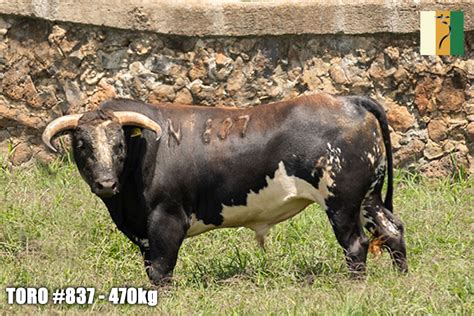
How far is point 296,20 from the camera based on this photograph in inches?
440

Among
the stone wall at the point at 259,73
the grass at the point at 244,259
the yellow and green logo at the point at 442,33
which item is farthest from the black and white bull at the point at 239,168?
the yellow and green logo at the point at 442,33

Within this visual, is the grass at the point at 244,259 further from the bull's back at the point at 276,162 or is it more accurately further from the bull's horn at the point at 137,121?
the bull's horn at the point at 137,121

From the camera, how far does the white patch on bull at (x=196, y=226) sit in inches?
343

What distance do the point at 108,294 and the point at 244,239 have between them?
6.08 feet

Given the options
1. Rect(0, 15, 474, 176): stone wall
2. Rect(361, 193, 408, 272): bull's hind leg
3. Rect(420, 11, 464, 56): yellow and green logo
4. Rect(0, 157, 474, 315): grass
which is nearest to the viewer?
Rect(0, 157, 474, 315): grass

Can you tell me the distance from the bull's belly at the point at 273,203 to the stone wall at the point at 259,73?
2.82 meters

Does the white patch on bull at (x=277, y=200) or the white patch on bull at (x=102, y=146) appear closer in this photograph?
the white patch on bull at (x=102, y=146)

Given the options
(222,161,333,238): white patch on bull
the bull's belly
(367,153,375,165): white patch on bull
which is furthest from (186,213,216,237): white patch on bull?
(367,153,375,165): white patch on bull

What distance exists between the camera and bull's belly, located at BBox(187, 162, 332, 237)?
8508 mm

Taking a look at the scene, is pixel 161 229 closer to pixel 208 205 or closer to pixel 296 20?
pixel 208 205

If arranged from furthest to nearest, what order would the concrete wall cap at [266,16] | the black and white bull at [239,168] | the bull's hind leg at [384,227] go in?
1. the concrete wall cap at [266,16]
2. the bull's hind leg at [384,227]
3. the black and white bull at [239,168]

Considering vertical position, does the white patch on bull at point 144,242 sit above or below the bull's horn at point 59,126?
below

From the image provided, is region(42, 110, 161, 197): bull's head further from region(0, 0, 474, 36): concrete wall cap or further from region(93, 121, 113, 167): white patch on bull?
region(0, 0, 474, 36): concrete wall cap

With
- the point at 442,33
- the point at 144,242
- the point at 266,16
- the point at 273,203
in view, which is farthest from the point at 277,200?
the point at 442,33
